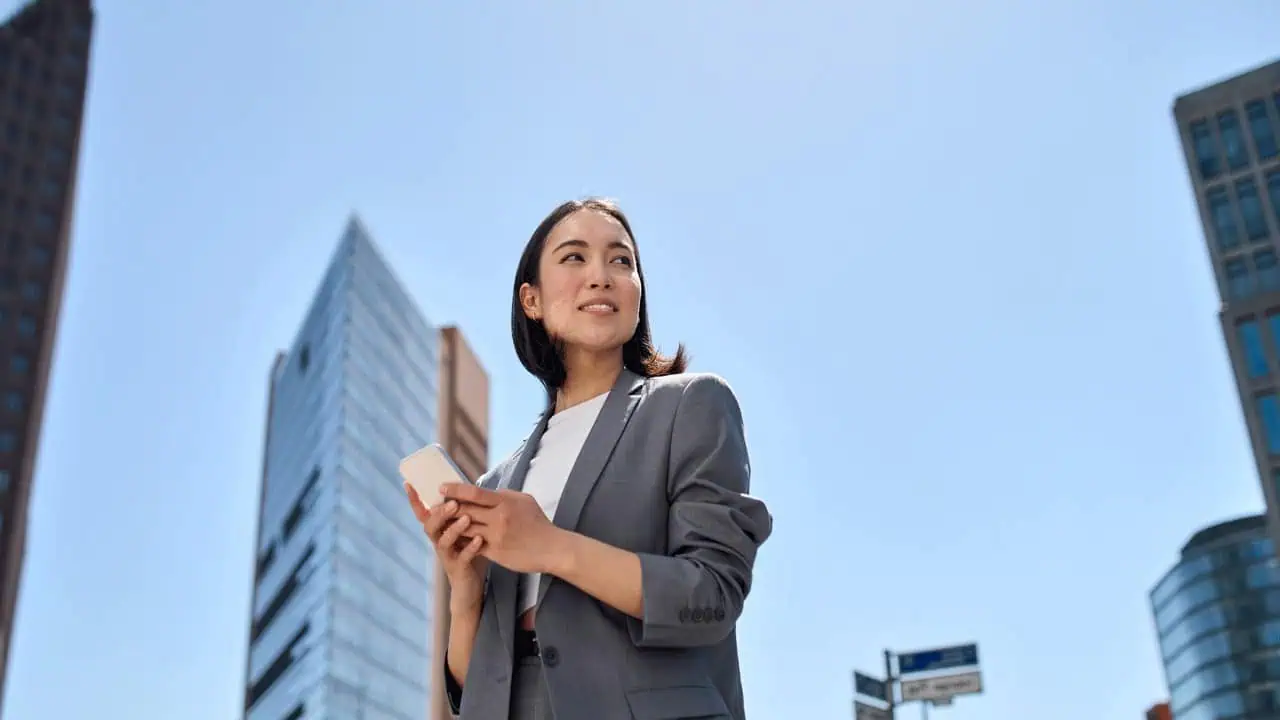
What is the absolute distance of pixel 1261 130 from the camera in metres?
52.0

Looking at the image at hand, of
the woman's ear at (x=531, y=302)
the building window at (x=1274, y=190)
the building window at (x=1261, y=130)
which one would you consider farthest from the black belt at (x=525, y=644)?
the building window at (x=1261, y=130)

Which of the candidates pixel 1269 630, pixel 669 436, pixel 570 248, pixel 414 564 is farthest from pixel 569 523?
pixel 1269 630

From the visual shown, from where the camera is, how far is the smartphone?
1908 millimetres

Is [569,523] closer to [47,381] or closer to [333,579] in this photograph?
[333,579]

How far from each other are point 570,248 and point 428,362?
85.3 meters

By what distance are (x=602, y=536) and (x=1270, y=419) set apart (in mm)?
50905

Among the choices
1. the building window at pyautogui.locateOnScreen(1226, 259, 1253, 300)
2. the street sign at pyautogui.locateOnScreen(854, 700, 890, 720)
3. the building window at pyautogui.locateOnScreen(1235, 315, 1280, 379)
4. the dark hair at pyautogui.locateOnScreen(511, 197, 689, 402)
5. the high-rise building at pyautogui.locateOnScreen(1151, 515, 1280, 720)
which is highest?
the building window at pyautogui.locateOnScreen(1226, 259, 1253, 300)

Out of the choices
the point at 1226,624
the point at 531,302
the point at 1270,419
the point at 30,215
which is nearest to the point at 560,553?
the point at 531,302

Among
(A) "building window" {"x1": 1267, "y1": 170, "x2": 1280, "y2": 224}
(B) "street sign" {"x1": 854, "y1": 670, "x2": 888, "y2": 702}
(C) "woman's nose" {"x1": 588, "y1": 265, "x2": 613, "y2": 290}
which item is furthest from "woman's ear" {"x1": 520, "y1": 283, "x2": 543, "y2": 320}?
(A) "building window" {"x1": 1267, "y1": 170, "x2": 1280, "y2": 224}

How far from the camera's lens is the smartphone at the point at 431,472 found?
1.91m

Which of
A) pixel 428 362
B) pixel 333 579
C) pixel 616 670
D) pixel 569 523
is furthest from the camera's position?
pixel 428 362

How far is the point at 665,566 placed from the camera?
5.93ft

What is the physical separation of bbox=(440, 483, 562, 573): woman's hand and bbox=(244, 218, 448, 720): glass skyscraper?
62.9 metres

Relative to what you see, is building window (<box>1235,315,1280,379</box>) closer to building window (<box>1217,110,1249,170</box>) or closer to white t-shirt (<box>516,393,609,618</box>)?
building window (<box>1217,110,1249,170</box>)
